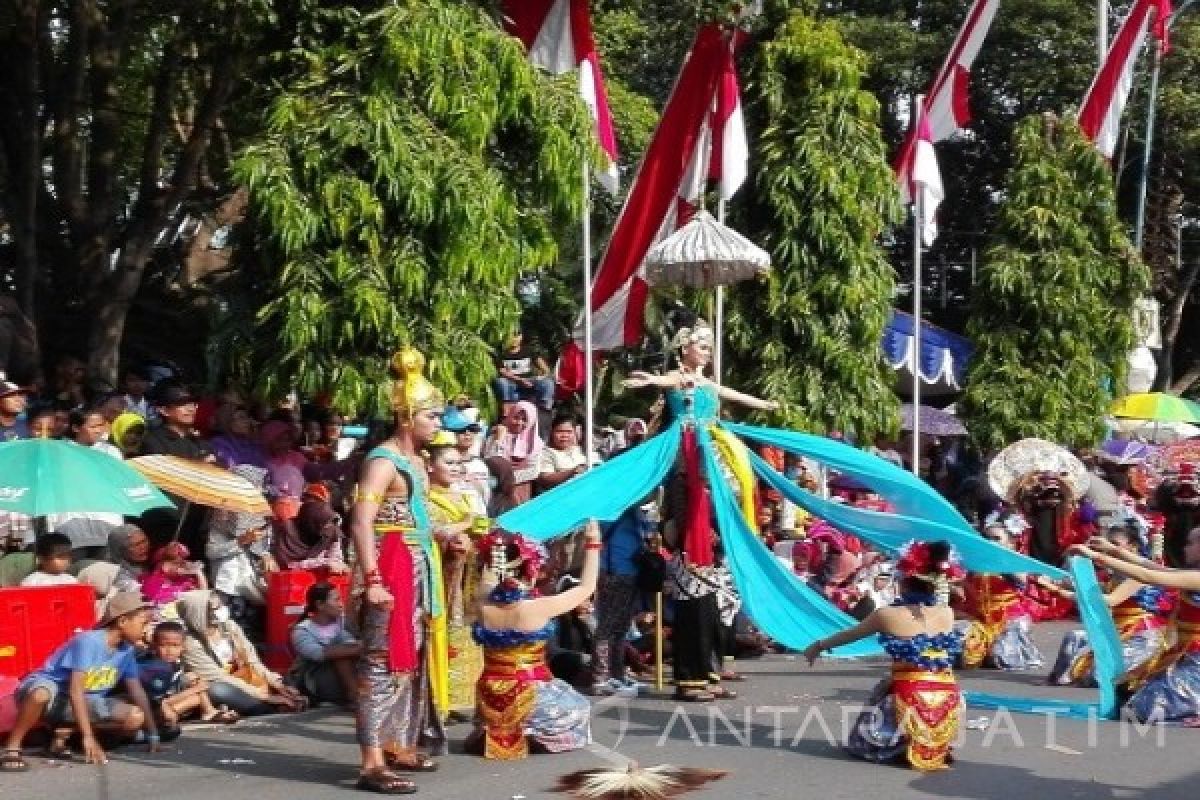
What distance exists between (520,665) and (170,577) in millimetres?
2464

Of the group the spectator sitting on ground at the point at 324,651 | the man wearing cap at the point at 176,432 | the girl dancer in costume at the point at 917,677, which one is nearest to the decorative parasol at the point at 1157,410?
the man wearing cap at the point at 176,432

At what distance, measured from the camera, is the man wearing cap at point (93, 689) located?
8625mm

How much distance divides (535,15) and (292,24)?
2042 millimetres

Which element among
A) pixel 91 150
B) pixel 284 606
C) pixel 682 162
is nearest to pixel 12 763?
pixel 284 606

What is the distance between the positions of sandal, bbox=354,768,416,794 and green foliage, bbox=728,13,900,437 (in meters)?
8.35

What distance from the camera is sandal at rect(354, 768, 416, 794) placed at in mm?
7859

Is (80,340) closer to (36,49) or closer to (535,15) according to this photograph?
(36,49)

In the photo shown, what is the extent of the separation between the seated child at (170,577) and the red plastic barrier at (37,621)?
2.10 ft

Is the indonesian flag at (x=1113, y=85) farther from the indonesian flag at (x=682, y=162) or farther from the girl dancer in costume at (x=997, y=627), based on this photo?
the girl dancer in costume at (x=997, y=627)

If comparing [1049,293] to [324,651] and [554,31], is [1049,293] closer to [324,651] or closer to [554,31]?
[554,31]

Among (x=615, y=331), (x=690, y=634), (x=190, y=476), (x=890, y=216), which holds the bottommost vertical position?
(x=690, y=634)

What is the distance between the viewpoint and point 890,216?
54.3 feet

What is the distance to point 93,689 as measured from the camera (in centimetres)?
886

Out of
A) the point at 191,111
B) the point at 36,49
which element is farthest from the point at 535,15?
the point at 191,111
